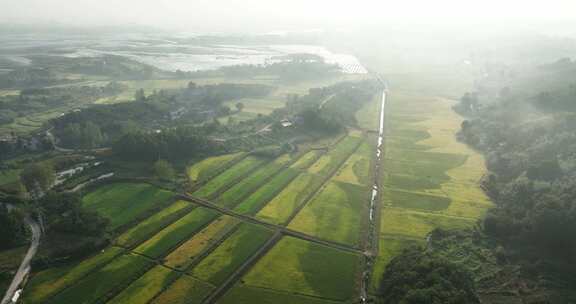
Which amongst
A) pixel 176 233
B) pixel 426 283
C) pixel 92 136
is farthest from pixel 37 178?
pixel 426 283

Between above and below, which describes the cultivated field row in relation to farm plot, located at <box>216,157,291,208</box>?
below

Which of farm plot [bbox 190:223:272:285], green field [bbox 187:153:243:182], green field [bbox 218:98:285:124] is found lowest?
farm plot [bbox 190:223:272:285]

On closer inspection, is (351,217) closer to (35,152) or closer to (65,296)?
(65,296)

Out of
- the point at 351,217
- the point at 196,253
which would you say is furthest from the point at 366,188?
the point at 196,253

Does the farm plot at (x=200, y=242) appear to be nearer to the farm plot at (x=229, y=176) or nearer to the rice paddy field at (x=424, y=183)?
the farm plot at (x=229, y=176)

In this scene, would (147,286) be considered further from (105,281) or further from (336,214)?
(336,214)

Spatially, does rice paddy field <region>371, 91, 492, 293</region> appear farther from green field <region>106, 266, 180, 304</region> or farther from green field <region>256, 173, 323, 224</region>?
green field <region>106, 266, 180, 304</region>

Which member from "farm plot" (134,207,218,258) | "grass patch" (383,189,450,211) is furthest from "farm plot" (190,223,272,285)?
"grass patch" (383,189,450,211)
